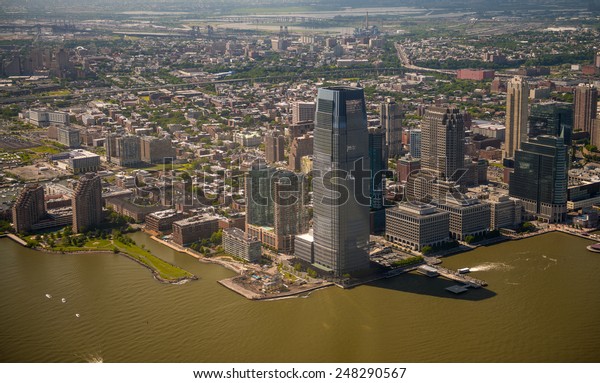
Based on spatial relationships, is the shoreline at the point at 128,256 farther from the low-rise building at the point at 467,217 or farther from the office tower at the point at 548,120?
the office tower at the point at 548,120

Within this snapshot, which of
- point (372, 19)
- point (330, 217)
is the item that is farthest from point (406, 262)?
point (372, 19)

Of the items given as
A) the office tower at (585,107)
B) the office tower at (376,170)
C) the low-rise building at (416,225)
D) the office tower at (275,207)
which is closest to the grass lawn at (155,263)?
the office tower at (275,207)

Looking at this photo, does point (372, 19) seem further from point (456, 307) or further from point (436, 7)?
point (456, 307)

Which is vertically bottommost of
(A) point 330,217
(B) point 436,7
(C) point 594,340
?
(C) point 594,340

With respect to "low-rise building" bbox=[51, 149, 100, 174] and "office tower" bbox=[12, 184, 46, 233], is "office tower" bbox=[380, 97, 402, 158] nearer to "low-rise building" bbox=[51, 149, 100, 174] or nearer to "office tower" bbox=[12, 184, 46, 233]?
"low-rise building" bbox=[51, 149, 100, 174]

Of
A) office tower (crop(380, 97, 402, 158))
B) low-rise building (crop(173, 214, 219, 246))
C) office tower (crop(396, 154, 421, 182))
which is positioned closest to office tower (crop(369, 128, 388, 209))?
office tower (crop(396, 154, 421, 182))

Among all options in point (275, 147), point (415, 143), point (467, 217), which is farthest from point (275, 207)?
point (415, 143)
